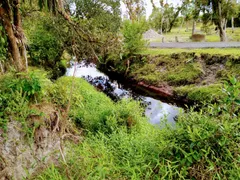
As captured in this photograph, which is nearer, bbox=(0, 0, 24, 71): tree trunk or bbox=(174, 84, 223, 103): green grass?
bbox=(0, 0, 24, 71): tree trunk

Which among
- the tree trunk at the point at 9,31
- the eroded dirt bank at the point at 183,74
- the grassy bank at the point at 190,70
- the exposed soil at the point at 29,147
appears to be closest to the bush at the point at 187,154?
the exposed soil at the point at 29,147

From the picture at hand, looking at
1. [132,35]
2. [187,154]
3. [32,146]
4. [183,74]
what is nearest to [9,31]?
[32,146]

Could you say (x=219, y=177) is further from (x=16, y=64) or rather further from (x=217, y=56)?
(x=217, y=56)

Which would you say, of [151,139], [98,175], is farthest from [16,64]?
[151,139]

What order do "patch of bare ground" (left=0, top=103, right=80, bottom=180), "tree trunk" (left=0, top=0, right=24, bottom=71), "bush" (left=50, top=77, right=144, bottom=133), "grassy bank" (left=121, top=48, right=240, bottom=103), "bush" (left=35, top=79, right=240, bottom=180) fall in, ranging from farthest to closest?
"grassy bank" (left=121, top=48, right=240, bottom=103) < "bush" (left=50, top=77, right=144, bottom=133) < "tree trunk" (left=0, top=0, right=24, bottom=71) < "patch of bare ground" (left=0, top=103, right=80, bottom=180) < "bush" (left=35, top=79, right=240, bottom=180)

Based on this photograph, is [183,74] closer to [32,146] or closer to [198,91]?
[198,91]

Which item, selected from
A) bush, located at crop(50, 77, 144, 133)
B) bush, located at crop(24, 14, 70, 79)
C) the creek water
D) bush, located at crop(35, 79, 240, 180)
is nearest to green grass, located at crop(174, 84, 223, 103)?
the creek water

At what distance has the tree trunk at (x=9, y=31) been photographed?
3233 millimetres

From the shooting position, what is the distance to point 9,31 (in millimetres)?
3316

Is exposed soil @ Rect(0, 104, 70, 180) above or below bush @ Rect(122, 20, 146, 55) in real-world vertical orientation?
below

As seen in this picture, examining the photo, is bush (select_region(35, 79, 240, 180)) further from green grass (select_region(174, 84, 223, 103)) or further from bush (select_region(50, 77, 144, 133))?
green grass (select_region(174, 84, 223, 103))

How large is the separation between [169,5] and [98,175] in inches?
1154

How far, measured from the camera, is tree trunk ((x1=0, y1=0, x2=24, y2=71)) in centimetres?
323

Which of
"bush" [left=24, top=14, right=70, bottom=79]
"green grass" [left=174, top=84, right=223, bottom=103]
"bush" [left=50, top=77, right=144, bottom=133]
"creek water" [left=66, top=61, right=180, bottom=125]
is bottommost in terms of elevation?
"creek water" [left=66, top=61, right=180, bottom=125]
